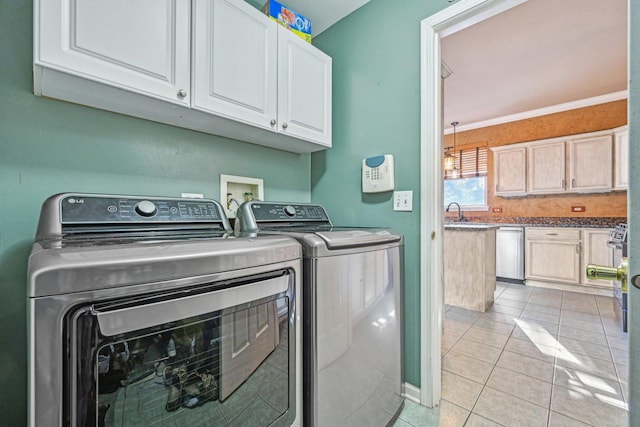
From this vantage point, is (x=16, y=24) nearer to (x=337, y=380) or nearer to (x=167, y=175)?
(x=167, y=175)

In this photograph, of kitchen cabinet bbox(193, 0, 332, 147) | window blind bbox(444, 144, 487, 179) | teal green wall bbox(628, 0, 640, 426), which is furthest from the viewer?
window blind bbox(444, 144, 487, 179)

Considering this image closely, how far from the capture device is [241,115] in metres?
1.40

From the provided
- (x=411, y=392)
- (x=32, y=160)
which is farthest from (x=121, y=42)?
(x=411, y=392)

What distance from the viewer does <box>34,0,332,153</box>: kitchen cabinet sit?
947 millimetres

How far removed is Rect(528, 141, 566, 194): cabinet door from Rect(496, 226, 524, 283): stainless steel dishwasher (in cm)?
75

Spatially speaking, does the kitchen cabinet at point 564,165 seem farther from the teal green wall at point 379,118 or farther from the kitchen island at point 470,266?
the teal green wall at point 379,118

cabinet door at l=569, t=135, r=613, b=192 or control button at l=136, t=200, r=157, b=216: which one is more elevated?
cabinet door at l=569, t=135, r=613, b=192

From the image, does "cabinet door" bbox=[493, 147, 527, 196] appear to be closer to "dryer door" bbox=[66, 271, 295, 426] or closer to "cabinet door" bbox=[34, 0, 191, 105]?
"dryer door" bbox=[66, 271, 295, 426]

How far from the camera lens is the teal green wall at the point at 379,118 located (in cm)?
157

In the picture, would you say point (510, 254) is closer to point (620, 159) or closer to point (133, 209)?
point (620, 159)

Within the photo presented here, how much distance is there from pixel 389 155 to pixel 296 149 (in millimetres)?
690

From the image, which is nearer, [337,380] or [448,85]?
[337,380]

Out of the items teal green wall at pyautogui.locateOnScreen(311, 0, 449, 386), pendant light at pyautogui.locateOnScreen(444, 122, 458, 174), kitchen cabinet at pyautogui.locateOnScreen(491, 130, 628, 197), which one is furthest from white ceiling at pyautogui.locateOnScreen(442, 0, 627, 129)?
teal green wall at pyautogui.locateOnScreen(311, 0, 449, 386)

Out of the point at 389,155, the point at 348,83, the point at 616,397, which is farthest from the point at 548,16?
the point at 616,397
